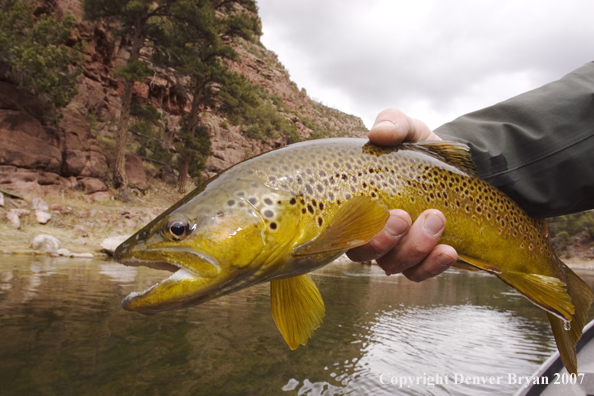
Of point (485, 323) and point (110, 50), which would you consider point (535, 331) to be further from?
point (110, 50)

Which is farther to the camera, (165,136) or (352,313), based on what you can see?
(165,136)

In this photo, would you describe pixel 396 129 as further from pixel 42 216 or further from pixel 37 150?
pixel 37 150

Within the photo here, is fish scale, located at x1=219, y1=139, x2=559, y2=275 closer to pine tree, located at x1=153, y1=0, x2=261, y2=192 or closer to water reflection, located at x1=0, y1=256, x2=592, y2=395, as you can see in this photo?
water reflection, located at x1=0, y1=256, x2=592, y2=395

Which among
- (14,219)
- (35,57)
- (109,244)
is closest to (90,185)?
(14,219)

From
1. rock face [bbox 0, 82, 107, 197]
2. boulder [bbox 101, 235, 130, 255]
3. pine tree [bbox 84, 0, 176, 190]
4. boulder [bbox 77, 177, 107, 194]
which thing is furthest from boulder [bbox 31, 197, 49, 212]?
pine tree [bbox 84, 0, 176, 190]

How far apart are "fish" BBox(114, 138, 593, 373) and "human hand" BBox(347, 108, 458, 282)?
75 millimetres

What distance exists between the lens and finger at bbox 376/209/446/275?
221 cm

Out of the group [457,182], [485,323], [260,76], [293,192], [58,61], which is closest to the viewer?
[293,192]

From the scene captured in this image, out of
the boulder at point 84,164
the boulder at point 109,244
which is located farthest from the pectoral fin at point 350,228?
the boulder at point 84,164

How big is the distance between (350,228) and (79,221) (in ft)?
50.3

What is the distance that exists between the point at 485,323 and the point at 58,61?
19.2 metres

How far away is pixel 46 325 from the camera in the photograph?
517cm

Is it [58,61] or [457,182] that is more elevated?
[58,61]

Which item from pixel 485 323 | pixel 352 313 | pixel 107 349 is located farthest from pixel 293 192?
pixel 485 323
